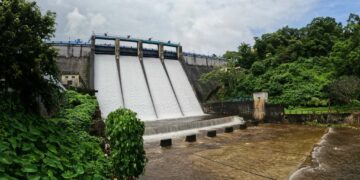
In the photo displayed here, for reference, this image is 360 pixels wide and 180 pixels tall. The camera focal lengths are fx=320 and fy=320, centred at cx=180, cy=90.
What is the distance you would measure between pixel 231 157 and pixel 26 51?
312 inches

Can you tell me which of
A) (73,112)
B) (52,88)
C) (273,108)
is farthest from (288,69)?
(52,88)

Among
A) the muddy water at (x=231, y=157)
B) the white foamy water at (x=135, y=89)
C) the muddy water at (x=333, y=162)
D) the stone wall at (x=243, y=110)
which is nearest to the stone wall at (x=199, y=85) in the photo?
the stone wall at (x=243, y=110)

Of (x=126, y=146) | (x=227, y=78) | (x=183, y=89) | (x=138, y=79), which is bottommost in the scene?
(x=126, y=146)

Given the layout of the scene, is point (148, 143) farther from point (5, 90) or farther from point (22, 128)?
point (22, 128)

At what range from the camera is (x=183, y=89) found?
33938 mm

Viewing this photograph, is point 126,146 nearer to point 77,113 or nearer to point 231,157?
point 77,113

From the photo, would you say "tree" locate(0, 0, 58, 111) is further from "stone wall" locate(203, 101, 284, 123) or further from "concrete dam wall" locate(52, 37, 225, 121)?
"stone wall" locate(203, 101, 284, 123)

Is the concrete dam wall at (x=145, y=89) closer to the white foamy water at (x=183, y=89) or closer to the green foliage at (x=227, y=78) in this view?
the white foamy water at (x=183, y=89)

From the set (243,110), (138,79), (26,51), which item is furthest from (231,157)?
(138,79)

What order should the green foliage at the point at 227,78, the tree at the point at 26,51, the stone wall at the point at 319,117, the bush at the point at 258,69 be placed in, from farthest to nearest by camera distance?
the bush at the point at 258,69 < the green foliage at the point at 227,78 < the stone wall at the point at 319,117 < the tree at the point at 26,51

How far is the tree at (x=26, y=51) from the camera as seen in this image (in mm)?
6277

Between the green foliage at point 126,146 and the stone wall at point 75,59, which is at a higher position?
the stone wall at point 75,59

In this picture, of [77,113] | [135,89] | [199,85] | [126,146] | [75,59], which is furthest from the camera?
[199,85]

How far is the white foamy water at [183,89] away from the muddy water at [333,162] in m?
18.0
